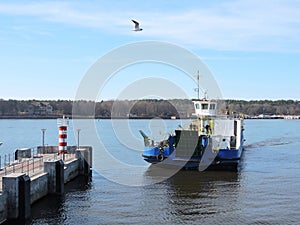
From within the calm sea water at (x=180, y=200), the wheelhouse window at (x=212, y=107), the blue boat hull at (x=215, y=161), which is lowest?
the calm sea water at (x=180, y=200)

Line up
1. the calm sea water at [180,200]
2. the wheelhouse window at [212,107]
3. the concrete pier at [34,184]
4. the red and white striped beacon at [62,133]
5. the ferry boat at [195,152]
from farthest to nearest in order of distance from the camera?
the wheelhouse window at [212,107]
the ferry boat at [195,152]
the red and white striped beacon at [62,133]
the calm sea water at [180,200]
the concrete pier at [34,184]

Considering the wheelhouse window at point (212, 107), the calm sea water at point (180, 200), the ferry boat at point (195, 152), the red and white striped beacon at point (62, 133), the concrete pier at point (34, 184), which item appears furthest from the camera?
the wheelhouse window at point (212, 107)

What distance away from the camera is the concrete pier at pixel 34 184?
1819 centimetres

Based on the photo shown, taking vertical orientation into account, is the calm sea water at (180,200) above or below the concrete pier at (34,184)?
below

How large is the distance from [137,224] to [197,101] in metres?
22.5

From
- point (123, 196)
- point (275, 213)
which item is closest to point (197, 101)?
point (123, 196)

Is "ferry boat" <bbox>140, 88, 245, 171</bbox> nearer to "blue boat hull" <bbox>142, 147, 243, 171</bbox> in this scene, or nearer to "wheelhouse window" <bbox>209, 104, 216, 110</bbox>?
"blue boat hull" <bbox>142, 147, 243, 171</bbox>

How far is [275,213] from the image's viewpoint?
2152 cm

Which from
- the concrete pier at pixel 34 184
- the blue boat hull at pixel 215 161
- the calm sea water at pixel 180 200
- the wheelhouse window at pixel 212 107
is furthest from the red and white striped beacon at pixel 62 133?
the wheelhouse window at pixel 212 107

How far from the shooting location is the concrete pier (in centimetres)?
1819

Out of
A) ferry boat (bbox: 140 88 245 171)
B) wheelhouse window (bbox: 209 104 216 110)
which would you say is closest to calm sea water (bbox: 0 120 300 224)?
ferry boat (bbox: 140 88 245 171)

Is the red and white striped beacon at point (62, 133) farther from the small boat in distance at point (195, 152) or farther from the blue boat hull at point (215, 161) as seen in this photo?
the blue boat hull at point (215, 161)

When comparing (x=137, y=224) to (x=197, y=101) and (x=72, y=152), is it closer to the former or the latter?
(x=72, y=152)

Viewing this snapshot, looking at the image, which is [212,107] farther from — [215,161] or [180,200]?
[180,200]
